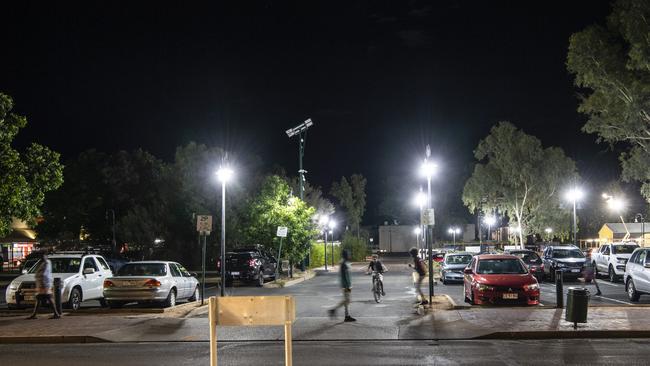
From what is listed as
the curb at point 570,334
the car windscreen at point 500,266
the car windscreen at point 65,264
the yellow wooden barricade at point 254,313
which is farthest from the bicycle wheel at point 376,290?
the yellow wooden barricade at point 254,313

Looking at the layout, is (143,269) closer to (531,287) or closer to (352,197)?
(531,287)

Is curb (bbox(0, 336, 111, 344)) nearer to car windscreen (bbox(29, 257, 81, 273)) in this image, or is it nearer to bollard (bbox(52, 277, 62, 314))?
bollard (bbox(52, 277, 62, 314))

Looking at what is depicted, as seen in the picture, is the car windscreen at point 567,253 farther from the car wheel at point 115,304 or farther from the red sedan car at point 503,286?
the car wheel at point 115,304

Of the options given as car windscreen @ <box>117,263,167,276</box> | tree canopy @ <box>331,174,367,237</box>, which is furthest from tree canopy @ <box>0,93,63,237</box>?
tree canopy @ <box>331,174,367,237</box>

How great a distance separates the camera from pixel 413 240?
348 feet

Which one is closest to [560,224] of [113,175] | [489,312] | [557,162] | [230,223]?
[557,162]

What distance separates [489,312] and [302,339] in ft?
19.5

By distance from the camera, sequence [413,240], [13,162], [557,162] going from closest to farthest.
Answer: [13,162] < [557,162] < [413,240]

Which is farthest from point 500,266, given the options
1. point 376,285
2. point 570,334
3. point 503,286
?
point 570,334

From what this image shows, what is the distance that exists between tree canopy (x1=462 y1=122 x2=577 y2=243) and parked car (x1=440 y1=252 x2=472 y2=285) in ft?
102

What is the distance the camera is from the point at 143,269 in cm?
2141

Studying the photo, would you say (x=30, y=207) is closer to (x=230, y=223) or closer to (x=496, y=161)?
(x=230, y=223)

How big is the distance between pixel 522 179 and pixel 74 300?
1932 inches

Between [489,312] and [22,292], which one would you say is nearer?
[489,312]
